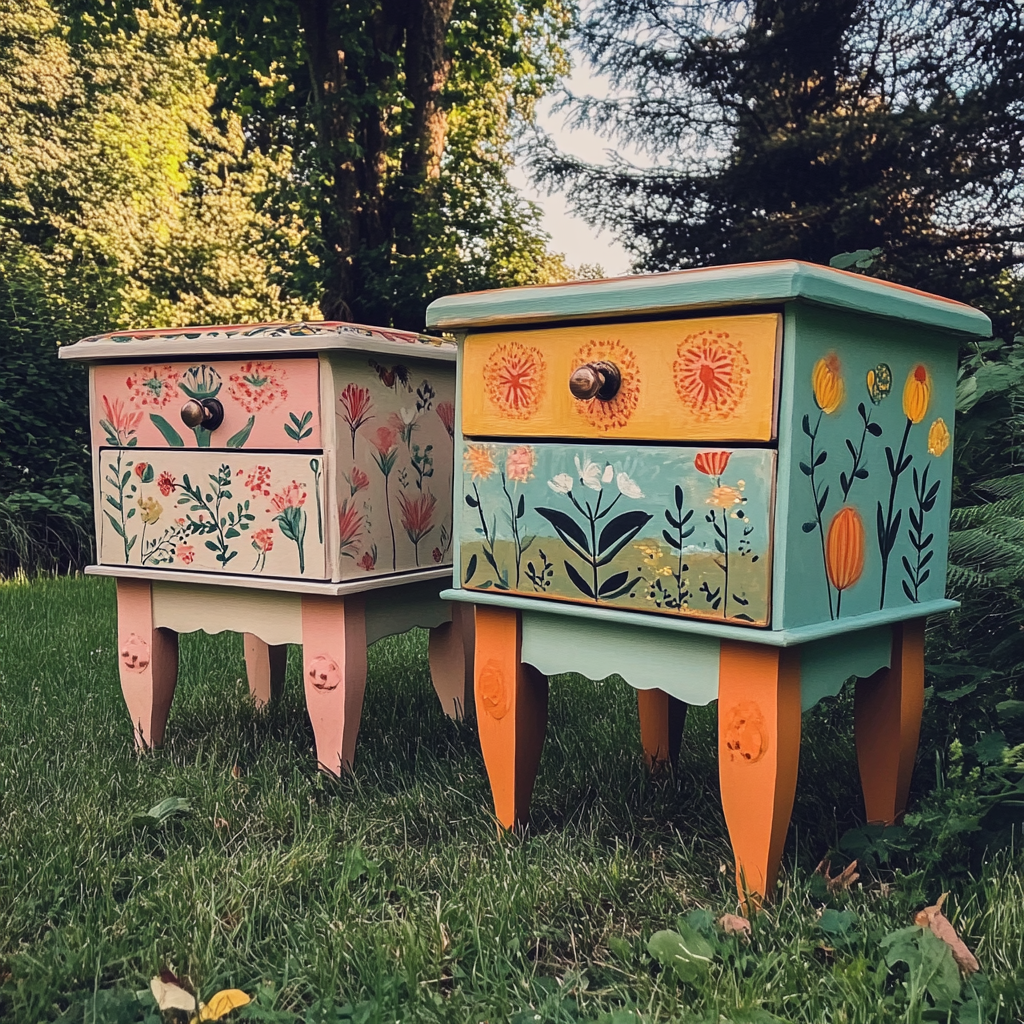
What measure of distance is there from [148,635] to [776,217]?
5.64m

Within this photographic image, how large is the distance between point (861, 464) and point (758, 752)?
1.90ft

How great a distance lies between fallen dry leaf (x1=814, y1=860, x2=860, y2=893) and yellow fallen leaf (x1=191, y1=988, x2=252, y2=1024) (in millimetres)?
1036

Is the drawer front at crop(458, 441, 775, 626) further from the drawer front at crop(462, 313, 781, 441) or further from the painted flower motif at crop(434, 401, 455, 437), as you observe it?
the painted flower motif at crop(434, 401, 455, 437)

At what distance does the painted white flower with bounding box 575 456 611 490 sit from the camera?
1.95 m

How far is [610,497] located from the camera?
76.2 inches

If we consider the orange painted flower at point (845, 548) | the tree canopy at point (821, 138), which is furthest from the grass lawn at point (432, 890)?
the tree canopy at point (821, 138)

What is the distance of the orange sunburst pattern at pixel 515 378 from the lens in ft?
6.67

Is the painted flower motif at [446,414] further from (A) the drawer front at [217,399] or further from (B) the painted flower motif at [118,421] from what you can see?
(B) the painted flower motif at [118,421]

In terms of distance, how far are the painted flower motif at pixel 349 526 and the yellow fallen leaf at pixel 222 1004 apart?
1.13 meters

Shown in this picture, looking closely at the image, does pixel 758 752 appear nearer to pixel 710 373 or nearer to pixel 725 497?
pixel 725 497

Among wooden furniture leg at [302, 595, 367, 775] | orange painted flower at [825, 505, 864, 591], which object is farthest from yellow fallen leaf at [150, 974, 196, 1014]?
orange painted flower at [825, 505, 864, 591]

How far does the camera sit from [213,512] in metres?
2.59

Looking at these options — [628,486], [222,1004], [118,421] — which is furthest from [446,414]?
[222,1004]

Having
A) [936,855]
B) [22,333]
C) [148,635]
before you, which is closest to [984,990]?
[936,855]
